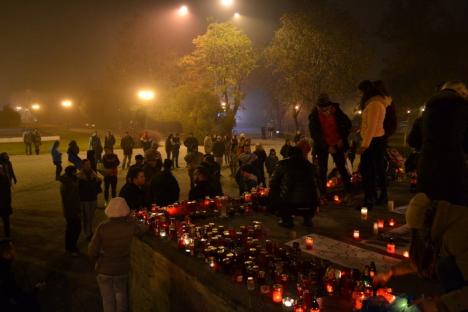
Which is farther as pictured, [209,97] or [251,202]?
[209,97]

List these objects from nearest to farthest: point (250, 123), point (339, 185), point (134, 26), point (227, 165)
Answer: point (339, 185)
point (227, 165)
point (134, 26)
point (250, 123)

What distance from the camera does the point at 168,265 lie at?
17.0 ft

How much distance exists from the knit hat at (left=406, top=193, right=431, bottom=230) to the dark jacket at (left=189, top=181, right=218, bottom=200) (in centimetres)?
570

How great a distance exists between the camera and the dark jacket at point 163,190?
315 inches

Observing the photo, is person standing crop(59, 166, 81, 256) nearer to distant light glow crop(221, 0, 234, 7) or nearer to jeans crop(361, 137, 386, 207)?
jeans crop(361, 137, 386, 207)

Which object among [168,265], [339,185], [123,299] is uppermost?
[339,185]

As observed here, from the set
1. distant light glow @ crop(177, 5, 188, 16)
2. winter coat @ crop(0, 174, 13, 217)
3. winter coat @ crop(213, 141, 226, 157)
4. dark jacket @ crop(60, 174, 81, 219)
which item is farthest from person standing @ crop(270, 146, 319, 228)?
distant light glow @ crop(177, 5, 188, 16)

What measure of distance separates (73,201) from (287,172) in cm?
441

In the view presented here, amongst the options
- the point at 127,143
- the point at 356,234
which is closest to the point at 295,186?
the point at 356,234

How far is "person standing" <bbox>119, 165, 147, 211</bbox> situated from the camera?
7222 millimetres

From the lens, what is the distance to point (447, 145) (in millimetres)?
4152

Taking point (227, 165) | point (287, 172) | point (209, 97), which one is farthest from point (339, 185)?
point (209, 97)

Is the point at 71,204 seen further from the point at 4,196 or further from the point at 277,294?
the point at 277,294

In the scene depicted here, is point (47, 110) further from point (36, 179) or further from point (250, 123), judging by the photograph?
point (36, 179)
